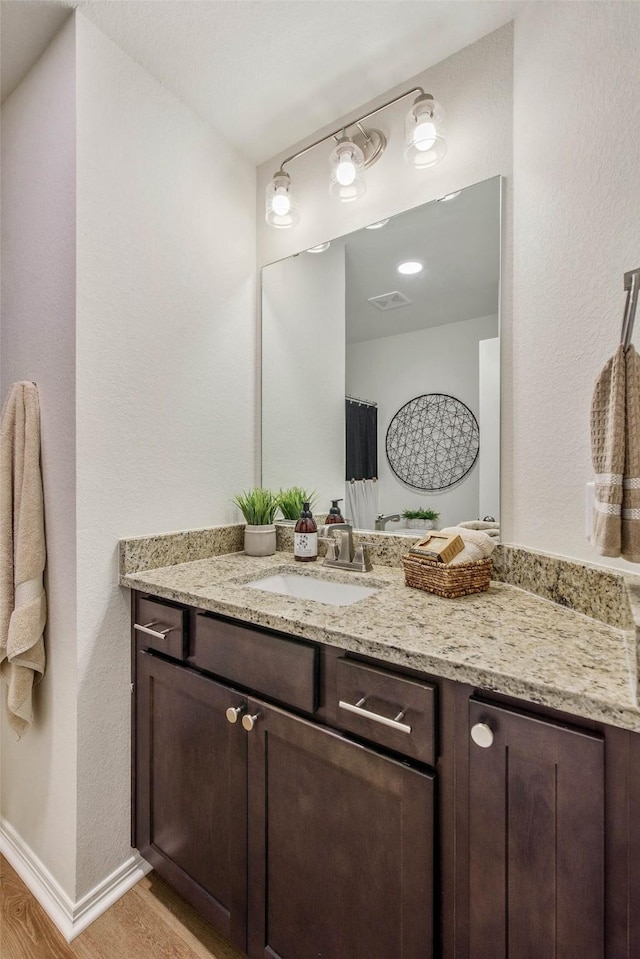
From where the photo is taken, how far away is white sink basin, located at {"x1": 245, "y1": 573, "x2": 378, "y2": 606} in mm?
1376

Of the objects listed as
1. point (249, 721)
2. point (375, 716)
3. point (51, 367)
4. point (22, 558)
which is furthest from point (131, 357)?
point (375, 716)

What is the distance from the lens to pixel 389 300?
1.56 metres

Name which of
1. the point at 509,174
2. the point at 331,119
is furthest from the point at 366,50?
the point at 509,174

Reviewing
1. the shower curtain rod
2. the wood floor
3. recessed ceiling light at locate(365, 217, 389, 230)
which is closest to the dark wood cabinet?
the wood floor

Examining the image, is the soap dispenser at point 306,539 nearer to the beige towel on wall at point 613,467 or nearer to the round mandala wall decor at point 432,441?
the round mandala wall decor at point 432,441

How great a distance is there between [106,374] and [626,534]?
1.35 metres

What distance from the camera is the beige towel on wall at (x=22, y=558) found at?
1306mm

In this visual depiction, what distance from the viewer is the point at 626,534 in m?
0.78

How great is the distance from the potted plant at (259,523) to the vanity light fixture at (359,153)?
3.43 ft

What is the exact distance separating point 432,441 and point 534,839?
104 centimetres

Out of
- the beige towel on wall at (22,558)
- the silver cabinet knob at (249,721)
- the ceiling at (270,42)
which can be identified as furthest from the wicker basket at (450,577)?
the ceiling at (270,42)

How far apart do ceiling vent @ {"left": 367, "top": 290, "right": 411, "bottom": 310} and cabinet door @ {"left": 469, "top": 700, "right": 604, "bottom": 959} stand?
1.25m

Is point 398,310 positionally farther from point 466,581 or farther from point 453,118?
point 466,581

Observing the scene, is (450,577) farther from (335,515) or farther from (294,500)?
(294,500)
